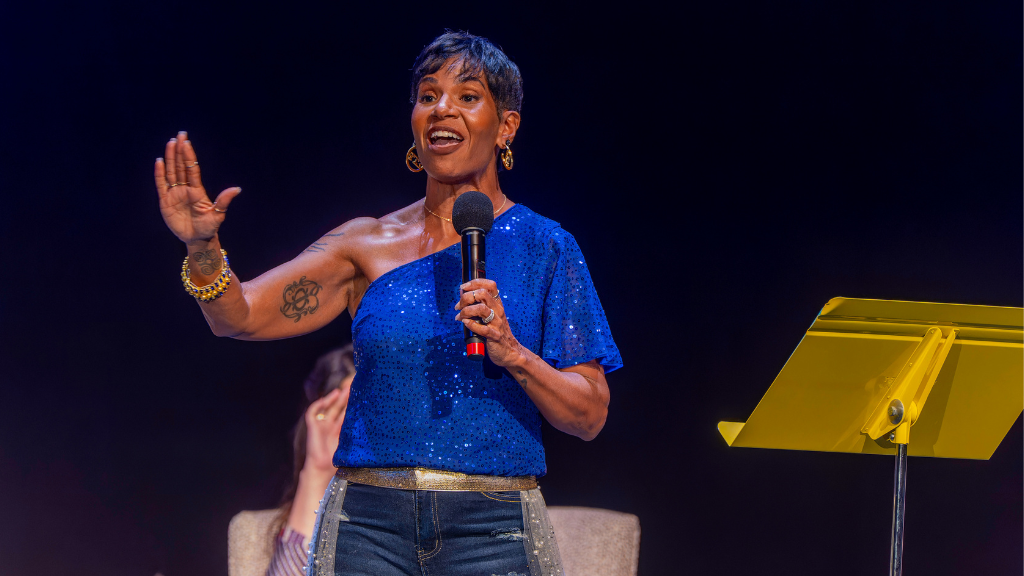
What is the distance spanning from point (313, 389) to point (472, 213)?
165cm

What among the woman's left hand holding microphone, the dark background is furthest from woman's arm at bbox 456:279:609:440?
→ the dark background

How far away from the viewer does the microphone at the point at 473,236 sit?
109cm

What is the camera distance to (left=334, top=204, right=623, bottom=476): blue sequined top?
121 centimetres

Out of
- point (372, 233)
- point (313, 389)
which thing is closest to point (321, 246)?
point (372, 233)

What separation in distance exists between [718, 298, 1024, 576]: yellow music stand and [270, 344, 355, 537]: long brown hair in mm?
1460

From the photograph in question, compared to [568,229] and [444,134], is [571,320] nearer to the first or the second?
[444,134]

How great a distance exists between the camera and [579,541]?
2.62m

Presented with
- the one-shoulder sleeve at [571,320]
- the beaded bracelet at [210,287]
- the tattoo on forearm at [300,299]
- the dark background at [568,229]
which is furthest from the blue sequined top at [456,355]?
the dark background at [568,229]

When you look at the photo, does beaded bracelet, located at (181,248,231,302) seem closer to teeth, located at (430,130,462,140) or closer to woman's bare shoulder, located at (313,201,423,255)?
woman's bare shoulder, located at (313,201,423,255)

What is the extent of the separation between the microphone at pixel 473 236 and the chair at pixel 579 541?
5.34ft

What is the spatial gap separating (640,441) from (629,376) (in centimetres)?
21

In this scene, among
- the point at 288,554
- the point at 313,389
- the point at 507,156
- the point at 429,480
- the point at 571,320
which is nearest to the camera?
the point at 429,480

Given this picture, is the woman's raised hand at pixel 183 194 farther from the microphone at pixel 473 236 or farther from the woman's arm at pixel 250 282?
the microphone at pixel 473 236

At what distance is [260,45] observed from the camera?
104 inches
